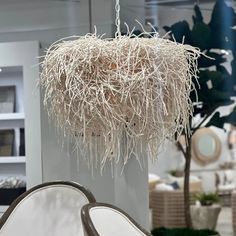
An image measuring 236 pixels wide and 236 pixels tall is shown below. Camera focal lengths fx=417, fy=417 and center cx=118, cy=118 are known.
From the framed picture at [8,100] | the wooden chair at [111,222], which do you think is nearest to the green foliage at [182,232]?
the wooden chair at [111,222]

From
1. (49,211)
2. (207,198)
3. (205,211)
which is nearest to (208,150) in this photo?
(207,198)

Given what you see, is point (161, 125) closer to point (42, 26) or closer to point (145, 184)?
point (145, 184)

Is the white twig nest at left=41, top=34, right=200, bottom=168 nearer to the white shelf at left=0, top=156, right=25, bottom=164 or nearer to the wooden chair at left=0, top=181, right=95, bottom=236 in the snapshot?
the wooden chair at left=0, top=181, right=95, bottom=236

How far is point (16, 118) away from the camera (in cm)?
357

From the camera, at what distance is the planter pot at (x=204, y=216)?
3.90 m

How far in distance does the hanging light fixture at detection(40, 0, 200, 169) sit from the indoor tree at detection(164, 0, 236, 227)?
156cm

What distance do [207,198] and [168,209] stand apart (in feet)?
1.76

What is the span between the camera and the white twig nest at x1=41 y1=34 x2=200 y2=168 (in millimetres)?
1914

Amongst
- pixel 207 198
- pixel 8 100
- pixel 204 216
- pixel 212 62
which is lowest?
pixel 204 216

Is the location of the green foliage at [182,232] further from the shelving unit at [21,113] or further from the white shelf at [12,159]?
the white shelf at [12,159]

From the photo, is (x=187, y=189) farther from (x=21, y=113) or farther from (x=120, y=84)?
(x=120, y=84)

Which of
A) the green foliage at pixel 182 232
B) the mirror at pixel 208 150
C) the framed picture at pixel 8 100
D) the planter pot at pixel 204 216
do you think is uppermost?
the framed picture at pixel 8 100

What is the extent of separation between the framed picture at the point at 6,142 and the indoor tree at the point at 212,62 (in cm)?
152

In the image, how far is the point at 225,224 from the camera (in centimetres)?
397
